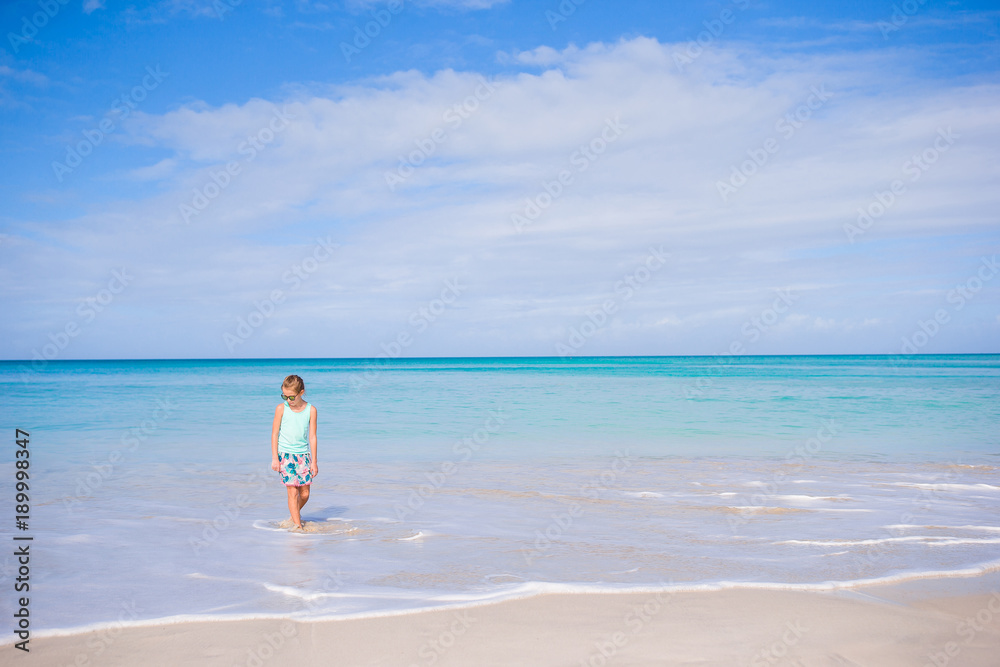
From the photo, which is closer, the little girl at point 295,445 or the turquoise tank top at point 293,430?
the little girl at point 295,445

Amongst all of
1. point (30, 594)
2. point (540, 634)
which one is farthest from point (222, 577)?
point (540, 634)

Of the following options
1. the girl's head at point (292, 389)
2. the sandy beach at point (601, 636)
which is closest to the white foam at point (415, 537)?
the girl's head at point (292, 389)

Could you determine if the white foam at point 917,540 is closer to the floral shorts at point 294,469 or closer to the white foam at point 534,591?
the white foam at point 534,591

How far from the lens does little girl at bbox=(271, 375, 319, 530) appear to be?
23.0 ft

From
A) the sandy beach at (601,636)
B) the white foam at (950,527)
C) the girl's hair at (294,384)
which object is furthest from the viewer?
the girl's hair at (294,384)

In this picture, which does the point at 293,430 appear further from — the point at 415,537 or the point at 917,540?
the point at 917,540

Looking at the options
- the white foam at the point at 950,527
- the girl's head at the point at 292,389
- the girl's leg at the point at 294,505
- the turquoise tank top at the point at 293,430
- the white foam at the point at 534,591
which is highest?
the girl's head at the point at 292,389

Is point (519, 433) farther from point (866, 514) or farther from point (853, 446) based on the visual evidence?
point (866, 514)

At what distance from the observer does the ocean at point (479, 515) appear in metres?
5.10

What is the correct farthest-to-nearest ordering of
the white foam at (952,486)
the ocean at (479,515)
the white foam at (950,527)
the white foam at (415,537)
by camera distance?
the white foam at (952,486) → the white foam at (950,527) → the white foam at (415,537) → the ocean at (479,515)

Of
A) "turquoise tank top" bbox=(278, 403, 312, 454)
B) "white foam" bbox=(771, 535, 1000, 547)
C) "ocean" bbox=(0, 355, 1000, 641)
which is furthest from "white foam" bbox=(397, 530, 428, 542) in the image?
"white foam" bbox=(771, 535, 1000, 547)

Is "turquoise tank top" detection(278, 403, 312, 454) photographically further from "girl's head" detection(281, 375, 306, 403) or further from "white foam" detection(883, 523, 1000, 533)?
"white foam" detection(883, 523, 1000, 533)

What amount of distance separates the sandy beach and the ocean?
10.6 inches

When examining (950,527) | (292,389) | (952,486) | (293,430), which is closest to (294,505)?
(293,430)
